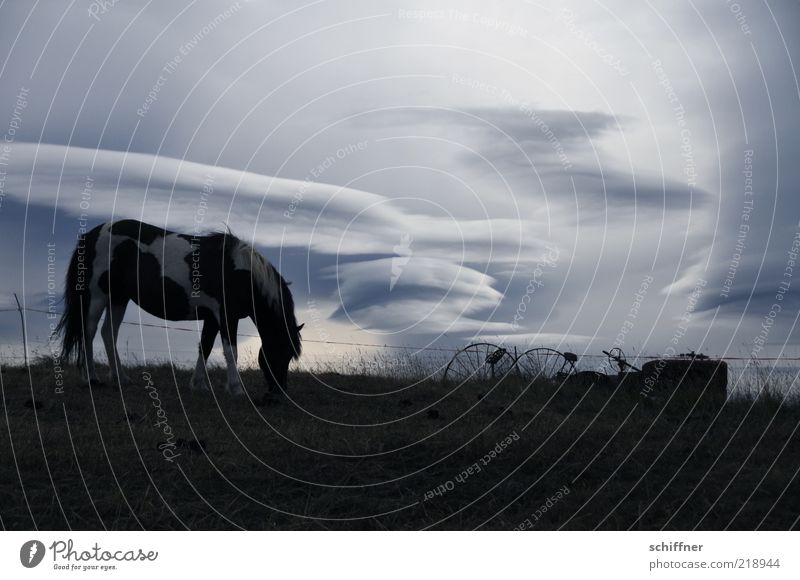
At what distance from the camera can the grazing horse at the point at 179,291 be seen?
13531 mm

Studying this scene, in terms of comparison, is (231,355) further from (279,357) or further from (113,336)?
(113,336)

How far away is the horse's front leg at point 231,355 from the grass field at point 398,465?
3.19 ft

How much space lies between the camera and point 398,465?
839 centimetres

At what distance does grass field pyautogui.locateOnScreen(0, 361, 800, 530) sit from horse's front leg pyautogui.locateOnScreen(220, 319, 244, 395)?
974 millimetres

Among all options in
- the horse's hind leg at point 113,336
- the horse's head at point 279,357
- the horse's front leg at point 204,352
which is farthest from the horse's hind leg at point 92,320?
the horse's head at point 279,357

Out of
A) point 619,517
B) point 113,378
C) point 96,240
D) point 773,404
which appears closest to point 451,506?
point 619,517

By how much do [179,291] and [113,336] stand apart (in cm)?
153

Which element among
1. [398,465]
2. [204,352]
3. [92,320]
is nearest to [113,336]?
[92,320]

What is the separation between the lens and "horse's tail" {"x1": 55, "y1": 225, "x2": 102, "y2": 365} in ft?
46.3

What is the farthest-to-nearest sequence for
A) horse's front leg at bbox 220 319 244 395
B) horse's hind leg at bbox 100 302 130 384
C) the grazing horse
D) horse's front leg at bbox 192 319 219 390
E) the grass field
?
horse's hind leg at bbox 100 302 130 384 < horse's front leg at bbox 192 319 219 390 < the grazing horse < horse's front leg at bbox 220 319 244 395 < the grass field

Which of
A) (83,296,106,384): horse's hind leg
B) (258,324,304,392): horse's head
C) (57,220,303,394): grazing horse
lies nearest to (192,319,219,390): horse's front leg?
(57,220,303,394): grazing horse

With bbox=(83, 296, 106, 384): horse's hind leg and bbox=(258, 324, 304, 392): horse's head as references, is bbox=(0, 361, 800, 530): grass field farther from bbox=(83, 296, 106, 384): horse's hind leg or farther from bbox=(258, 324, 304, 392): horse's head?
bbox=(83, 296, 106, 384): horse's hind leg

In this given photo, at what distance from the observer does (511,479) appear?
26.2ft

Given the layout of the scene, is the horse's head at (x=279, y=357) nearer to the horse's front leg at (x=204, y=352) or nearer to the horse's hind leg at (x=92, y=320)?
the horse's front leg at (x=204, y=352)
